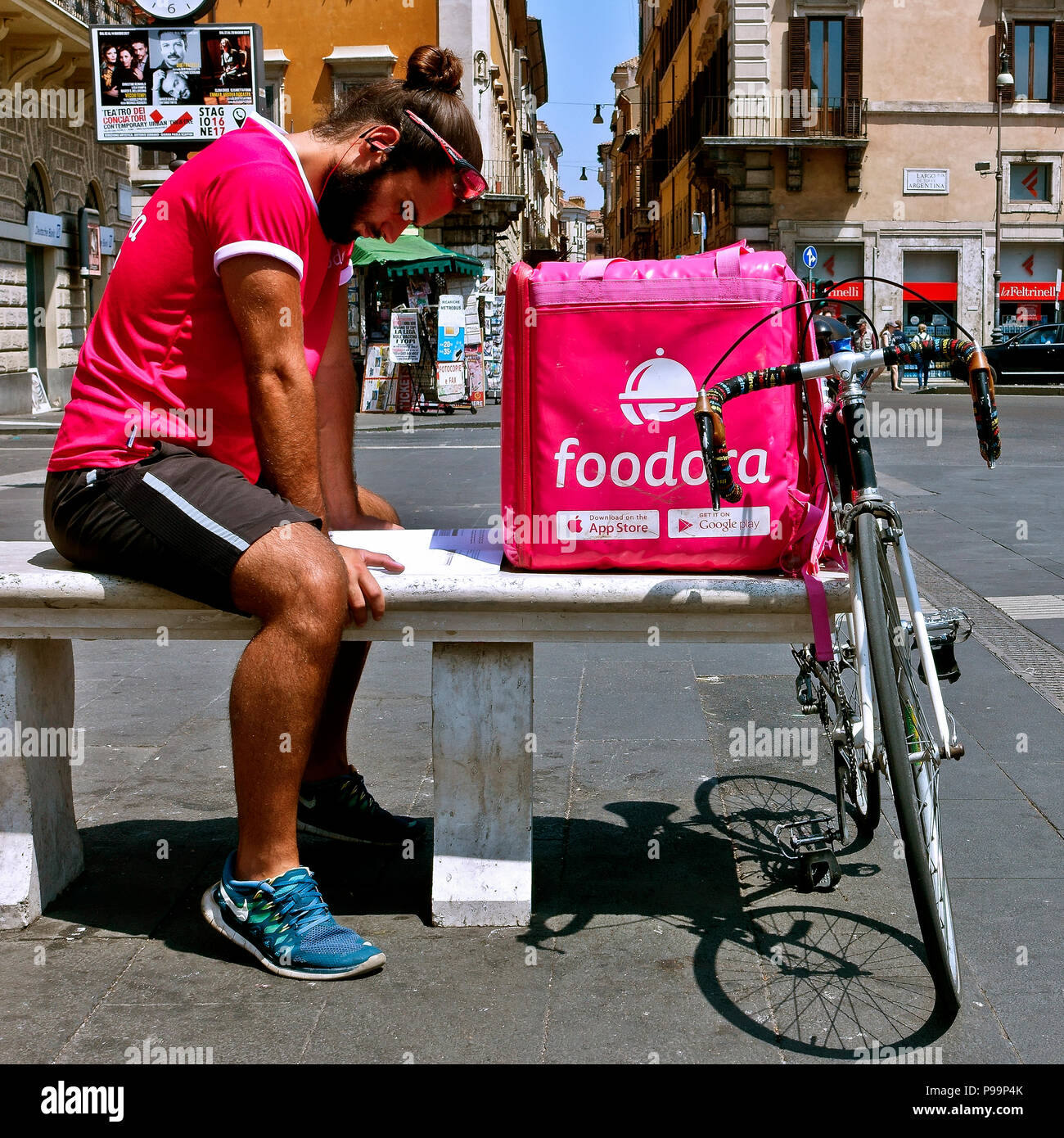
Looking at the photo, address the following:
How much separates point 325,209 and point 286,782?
Answer: 117 centimetres

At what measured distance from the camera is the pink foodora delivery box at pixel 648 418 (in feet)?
9.03

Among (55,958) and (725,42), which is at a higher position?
(725,42)

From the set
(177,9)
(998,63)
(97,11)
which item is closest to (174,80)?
(177,9)

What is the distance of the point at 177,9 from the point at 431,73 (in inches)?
395

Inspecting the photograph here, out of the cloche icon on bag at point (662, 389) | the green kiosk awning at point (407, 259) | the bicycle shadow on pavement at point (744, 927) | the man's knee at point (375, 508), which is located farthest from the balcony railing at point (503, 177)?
the cloche icon on bag at point (662, 389)

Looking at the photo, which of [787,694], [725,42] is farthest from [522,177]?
[787,694]

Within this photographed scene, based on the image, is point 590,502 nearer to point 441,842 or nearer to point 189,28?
point 441,842

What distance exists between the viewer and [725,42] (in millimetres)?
34438

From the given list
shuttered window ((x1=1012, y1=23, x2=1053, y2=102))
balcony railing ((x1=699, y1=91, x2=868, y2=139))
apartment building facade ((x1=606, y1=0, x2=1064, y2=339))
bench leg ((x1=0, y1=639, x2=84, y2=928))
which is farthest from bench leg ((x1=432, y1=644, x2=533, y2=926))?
shuttered window ((x1=1012, y1=23, x2=1053, y2=102))

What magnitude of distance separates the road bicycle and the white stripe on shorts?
889 millimetres

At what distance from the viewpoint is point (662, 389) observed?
278 centimetres

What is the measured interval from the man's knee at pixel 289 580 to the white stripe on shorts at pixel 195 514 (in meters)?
0.03

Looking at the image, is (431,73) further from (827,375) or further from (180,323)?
(827,375)
